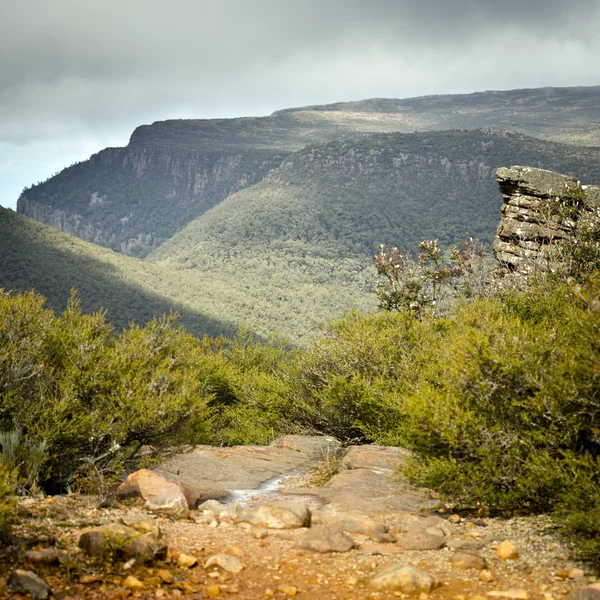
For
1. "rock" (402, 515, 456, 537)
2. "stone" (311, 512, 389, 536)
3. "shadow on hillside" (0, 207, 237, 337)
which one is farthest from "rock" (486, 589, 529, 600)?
"shadow on hillside" (0, 207, 237, 337)

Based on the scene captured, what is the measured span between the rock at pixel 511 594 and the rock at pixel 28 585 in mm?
3888

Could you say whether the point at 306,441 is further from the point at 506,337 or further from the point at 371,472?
the point at 506,337

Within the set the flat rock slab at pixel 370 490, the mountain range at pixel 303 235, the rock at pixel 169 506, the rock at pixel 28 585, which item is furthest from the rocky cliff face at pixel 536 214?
the mountain range at pixel 303 235

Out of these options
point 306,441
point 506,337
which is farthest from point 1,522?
point 306,441

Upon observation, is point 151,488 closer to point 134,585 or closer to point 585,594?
point 134,585

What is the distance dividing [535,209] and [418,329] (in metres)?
7.38

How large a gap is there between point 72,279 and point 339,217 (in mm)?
72048

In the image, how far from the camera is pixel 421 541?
7184mm

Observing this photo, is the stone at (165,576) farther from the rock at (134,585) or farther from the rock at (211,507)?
the rock at (211,507)

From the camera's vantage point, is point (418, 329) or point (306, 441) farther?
point (418, 329)

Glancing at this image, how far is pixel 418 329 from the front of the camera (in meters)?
18.8

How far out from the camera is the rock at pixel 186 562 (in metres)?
6.29

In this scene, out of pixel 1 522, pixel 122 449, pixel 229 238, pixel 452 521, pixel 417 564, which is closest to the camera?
pixel 1 522

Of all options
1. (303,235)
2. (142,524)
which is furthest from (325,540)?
(303,235)
